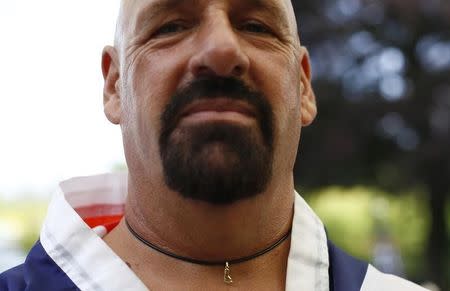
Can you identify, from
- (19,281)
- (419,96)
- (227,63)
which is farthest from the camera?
(419,96)

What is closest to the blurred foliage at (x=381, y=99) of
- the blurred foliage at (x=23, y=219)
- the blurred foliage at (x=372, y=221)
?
the blurred foliage at (x=372, y=221)

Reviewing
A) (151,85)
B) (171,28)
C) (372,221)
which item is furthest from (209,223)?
(372,221)

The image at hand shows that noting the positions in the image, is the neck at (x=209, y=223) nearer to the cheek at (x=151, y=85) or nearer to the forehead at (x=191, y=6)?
the cheek at (x=151, y=85)

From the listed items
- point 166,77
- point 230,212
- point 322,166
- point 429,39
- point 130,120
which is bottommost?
point 322,166

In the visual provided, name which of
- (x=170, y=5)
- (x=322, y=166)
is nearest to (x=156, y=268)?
(x=170, y=5)

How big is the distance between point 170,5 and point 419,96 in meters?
6.62

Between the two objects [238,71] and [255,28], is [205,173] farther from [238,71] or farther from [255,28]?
[255,28]

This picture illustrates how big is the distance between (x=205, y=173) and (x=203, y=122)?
5.1 inches

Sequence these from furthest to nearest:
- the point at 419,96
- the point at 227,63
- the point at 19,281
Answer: the point at 419,96 → the point at 19,281 → the point at 227,63

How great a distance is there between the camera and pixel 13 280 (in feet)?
6.66

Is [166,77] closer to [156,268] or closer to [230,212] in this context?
[230,212]

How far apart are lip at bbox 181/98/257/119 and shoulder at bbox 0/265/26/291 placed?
0.66m

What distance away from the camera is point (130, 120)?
6.87 ft

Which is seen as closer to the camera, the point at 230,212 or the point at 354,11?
the point at 230,212
